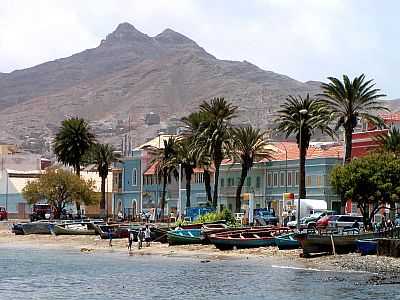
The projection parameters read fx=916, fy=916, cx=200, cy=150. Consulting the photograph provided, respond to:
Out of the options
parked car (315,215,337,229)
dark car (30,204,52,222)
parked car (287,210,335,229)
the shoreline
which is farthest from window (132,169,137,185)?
parked car (315,215,337,229)

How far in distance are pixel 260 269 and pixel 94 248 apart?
111ft

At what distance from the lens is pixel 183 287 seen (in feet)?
170

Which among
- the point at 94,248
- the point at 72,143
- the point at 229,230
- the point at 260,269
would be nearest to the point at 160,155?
the point at 72,143

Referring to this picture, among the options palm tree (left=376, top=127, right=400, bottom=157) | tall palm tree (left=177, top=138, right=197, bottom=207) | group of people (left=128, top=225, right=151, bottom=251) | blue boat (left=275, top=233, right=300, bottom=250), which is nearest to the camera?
blue boat (left=275, top=233, right=300, bottom=250)

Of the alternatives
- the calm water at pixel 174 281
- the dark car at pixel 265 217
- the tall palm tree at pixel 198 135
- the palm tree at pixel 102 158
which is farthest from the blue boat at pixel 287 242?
the palm tree at pixel 102 158

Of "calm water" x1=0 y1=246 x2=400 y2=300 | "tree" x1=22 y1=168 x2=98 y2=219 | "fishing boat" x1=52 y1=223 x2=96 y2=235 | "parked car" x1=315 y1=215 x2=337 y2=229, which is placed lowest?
"calm water" x1=0 y1=246 x2=400 y2=300

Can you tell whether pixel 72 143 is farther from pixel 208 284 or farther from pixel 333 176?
pixel 208 284

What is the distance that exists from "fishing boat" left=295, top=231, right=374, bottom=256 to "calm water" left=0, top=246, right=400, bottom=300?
290 centimetres

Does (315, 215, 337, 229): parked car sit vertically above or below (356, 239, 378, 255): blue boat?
above

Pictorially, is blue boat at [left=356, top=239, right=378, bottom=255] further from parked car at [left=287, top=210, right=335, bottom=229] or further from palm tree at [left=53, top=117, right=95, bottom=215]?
palm tree at [left=53, top=117, right=95, bottom=215]

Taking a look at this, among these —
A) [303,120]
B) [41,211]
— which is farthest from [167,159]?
[303,120]

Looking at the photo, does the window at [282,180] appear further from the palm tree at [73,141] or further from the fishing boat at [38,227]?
the fishing boat at [38,227]

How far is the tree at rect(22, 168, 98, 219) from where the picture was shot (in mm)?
136125

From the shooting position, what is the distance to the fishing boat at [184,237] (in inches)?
3265
